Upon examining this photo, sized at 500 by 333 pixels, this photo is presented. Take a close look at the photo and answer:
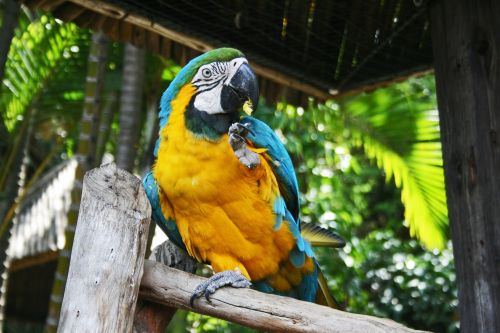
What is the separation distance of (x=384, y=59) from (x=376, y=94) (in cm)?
131

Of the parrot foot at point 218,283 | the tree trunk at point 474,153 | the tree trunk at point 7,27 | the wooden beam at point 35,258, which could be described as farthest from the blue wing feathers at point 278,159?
the wooden beam at point 35,258

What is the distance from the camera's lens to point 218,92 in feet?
6.64

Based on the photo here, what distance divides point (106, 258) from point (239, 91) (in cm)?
73

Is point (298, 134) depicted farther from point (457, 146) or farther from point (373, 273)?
point (457, 146)

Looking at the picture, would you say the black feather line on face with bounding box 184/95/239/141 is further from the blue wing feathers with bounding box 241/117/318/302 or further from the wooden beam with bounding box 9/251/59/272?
the wooden beam with bounding box 9/251/59/272

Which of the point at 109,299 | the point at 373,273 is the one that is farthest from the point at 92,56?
the point at 373,273

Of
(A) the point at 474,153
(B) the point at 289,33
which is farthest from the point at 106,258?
(B) the point at 289,33

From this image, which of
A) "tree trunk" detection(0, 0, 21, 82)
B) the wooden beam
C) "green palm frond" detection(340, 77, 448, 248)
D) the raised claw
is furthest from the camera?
the wooden beam

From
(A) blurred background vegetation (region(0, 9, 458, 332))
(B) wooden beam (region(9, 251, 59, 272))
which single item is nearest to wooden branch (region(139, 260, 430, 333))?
(A) blurred background vegetation (region(0, 9, 458, 332))

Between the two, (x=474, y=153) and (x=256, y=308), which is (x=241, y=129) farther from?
(x=474, y=153)

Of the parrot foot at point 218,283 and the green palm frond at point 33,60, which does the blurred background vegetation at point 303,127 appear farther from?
the parrot foot at point 218,283

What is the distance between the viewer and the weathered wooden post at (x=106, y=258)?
1.50 meters

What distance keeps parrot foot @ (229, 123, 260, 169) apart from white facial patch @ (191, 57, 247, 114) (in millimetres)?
133

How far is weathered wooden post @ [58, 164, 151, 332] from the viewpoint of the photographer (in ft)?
4.91
